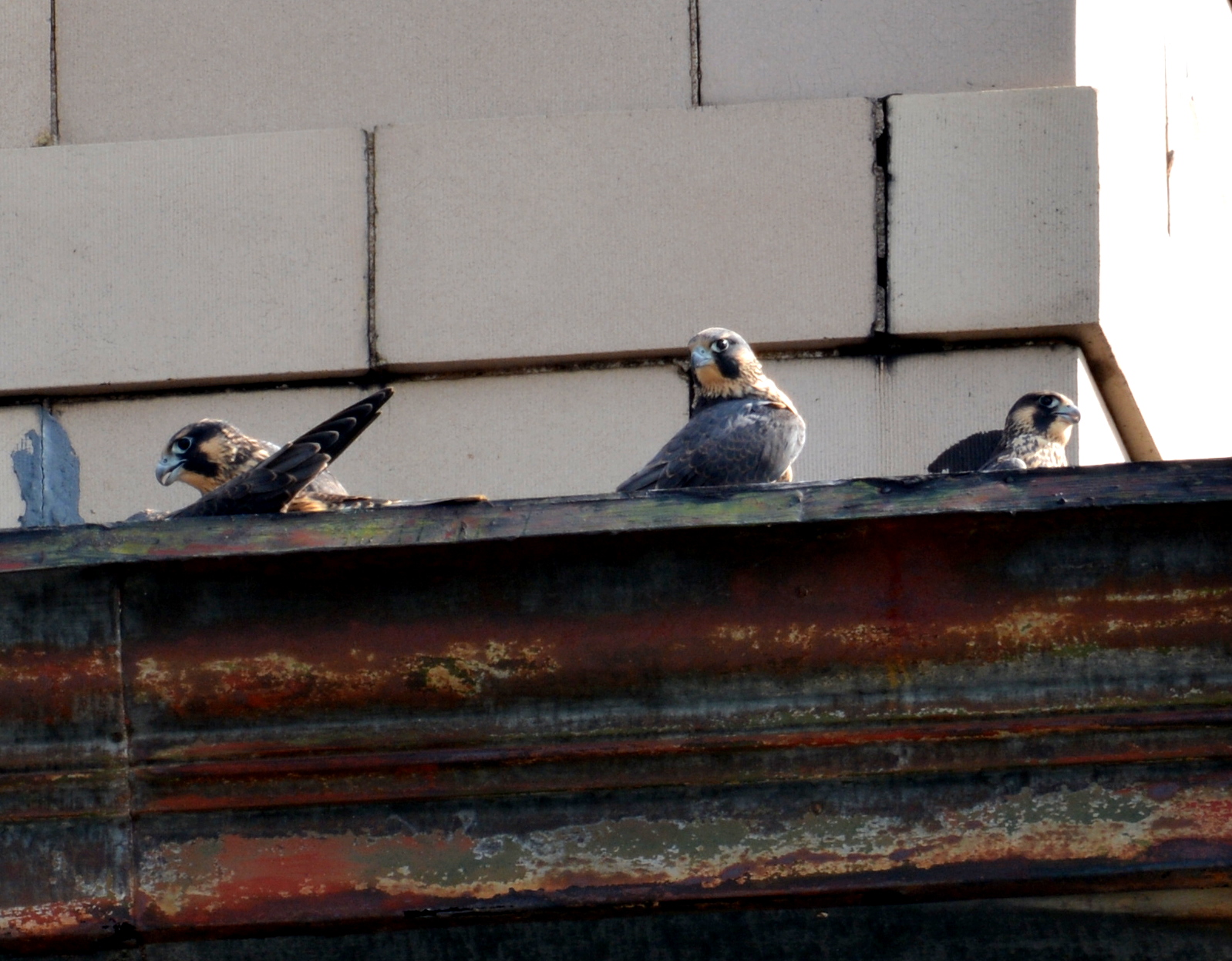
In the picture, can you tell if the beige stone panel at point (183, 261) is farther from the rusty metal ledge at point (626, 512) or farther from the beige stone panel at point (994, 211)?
the rusty metal ledge at point (626, 512)

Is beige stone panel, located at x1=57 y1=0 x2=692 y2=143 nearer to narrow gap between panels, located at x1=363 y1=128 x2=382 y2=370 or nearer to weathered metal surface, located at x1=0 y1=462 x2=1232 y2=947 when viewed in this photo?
narrow gap between panels, located at x1=363 y1=128 x2=382 y2=370

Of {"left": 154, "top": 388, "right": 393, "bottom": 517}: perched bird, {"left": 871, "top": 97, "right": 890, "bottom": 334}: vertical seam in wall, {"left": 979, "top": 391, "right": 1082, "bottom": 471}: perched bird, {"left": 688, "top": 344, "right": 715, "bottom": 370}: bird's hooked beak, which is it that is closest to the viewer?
{"left": 154, "top": 388, "right": 393, "bottom": 517}: perched bird

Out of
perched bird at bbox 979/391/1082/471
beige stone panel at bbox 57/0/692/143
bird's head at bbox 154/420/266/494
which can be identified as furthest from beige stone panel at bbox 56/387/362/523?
perched bird at bbox 979/391/1082/471

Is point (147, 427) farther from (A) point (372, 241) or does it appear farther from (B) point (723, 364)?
(B) point (723, 364)

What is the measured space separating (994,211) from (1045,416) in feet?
1.78

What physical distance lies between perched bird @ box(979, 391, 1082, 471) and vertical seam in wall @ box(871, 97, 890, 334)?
456 millimetres

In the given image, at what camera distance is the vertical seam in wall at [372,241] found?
5219 mm

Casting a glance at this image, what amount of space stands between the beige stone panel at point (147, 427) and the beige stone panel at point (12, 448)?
3.1 inches

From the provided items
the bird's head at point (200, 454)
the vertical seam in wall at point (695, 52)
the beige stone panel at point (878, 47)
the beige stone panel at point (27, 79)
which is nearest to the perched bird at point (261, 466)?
the bird's head at point (200, 454)

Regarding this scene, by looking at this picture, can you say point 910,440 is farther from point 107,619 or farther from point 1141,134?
point 107,619

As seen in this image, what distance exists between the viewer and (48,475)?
5188mm

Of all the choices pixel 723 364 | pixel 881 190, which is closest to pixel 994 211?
pixel 881 190

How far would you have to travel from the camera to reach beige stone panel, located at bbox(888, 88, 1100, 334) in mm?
4988

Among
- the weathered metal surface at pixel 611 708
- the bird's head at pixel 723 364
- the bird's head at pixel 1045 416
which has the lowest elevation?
the weathered metal surface at pixel 611 708
